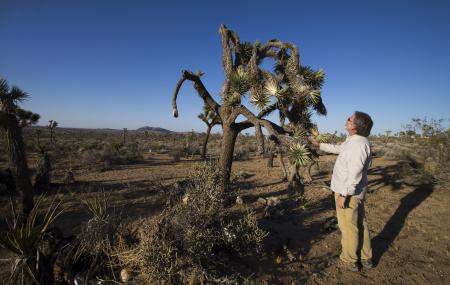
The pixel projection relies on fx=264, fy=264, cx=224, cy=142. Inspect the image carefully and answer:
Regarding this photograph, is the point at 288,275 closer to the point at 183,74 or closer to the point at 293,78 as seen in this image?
the point at 293,78

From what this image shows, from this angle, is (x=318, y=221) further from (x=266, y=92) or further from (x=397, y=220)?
(x=266, y=92)

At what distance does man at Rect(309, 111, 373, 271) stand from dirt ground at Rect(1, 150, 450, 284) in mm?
246

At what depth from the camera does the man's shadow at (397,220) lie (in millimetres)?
4449

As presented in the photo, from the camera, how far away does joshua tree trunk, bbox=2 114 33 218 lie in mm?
5328

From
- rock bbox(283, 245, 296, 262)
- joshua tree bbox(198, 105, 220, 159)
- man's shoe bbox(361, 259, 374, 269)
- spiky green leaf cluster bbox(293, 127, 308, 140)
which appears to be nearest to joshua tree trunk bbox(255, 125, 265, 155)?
spiky green leaf cluster bbox(293, 127, 308, 140)

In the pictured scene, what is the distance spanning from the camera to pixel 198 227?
3418 millimetres

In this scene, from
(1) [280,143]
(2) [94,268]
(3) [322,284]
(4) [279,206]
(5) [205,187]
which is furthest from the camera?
(4) [279,206]

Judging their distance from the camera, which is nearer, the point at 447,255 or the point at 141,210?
the point at 447,255

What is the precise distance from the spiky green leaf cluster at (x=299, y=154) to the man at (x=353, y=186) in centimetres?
69

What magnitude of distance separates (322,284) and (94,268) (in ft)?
9.21

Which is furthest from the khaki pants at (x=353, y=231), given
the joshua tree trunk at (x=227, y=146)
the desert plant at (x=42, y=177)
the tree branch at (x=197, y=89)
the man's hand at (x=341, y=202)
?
the desert plant at (x=42, y=177)

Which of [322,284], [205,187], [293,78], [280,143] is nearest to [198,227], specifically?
[205,187]

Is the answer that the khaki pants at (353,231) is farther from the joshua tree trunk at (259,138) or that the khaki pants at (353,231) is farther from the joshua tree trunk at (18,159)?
the joshua tree trunk at (18,159)

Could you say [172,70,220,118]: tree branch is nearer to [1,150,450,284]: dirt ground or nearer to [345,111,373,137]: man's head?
[1,150,450,284]: dirt ground
